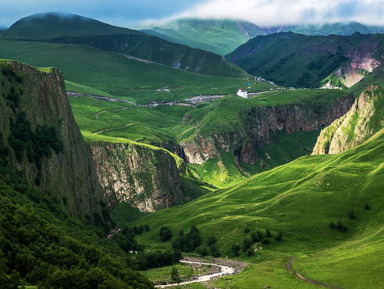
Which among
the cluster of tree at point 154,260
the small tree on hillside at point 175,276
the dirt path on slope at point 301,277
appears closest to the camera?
the dirt path on slope at point 301,277

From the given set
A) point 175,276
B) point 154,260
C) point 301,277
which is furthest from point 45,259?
point 154,260

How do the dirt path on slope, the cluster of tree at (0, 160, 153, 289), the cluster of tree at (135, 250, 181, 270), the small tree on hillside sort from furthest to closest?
1. the cluster of tree at (135, 250, 181, 270)
2. the small tree on hillside
3. the dirt path on slope
4. the cluster of tree at (0, 160, 153, 289)

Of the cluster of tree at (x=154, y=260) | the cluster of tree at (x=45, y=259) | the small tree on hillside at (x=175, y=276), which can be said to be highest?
the cluster of tree at (x=45, y=259)

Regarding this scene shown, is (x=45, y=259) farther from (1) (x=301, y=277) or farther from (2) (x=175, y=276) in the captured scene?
(1) (x=301, y=277)

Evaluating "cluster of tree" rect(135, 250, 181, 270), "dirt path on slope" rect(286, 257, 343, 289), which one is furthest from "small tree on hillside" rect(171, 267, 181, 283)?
"dirt path on slope" rect(286, 257, 343, 289)

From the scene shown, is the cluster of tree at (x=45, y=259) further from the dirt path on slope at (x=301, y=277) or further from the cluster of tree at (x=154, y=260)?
the cluster of tree at (x=154, y=260)

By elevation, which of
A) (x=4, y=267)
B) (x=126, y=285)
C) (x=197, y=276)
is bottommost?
(x=197, y=276)

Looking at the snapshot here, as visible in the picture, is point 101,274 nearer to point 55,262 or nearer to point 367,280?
point 55,262

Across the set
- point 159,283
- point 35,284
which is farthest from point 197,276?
point 35,284

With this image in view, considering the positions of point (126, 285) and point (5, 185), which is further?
point (5, 185)

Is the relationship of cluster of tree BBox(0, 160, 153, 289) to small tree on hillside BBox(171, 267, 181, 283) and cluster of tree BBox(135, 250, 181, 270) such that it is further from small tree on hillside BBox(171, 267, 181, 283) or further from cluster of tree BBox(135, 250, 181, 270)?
cluster of tree BBox(135, 250, 181, 270)

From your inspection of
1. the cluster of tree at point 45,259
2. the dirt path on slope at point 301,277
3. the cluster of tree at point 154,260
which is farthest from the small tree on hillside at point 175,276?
the cluster of tree at point 45,259
